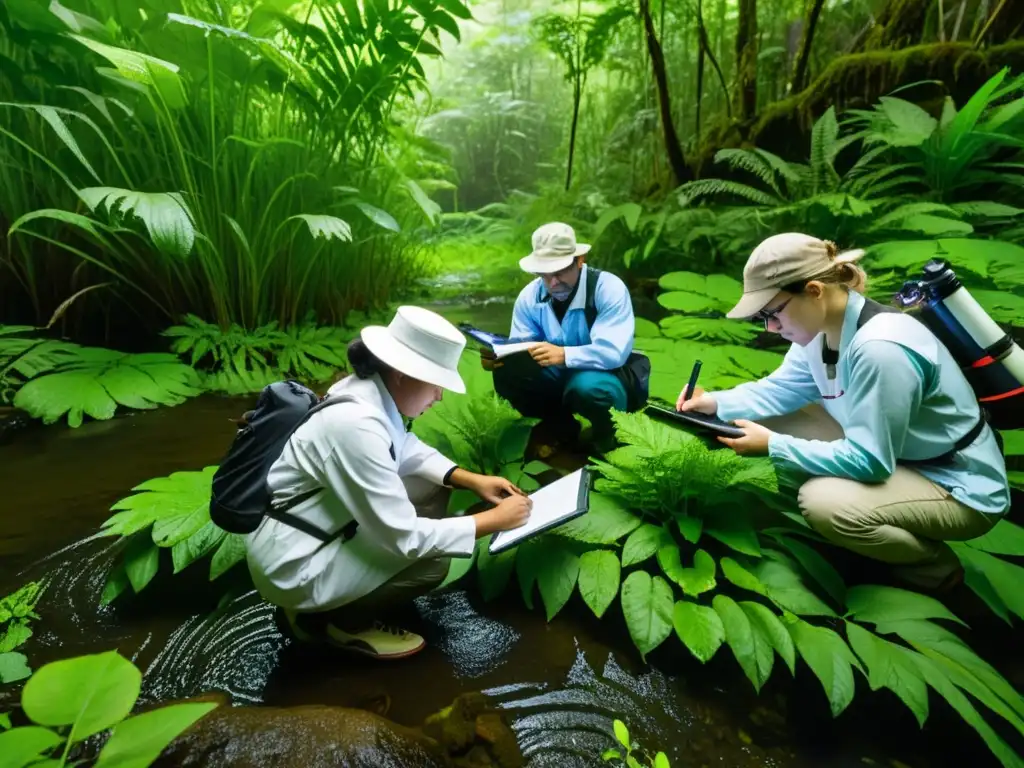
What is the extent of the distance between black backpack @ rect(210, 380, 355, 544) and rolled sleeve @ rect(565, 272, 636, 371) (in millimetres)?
1539

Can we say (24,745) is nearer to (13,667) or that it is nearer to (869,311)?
(13,667)

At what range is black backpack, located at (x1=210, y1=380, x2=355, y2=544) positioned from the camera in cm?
156

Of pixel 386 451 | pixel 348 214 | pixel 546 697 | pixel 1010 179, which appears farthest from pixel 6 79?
pixel 1010 179

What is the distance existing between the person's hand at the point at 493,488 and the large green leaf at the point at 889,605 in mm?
1186

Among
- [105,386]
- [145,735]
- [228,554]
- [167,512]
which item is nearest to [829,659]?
[145,735]

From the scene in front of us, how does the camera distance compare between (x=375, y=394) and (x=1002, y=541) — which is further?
(x=1002, y=541)

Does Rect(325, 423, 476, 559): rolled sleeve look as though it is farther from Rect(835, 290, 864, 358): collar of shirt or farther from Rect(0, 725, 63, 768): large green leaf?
Rect(835, 290, 864, 358): collar of shirt

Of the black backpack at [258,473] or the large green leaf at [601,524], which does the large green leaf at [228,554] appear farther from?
the large green leaf at [601,524]

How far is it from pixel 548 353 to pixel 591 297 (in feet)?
1.36

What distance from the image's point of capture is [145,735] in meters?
0.80

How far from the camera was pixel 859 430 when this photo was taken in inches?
67.1

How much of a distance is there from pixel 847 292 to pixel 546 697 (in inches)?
64.7

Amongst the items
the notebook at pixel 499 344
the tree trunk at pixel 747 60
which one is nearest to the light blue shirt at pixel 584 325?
the notebook at pixel 499 344

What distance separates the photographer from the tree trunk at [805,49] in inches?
202
